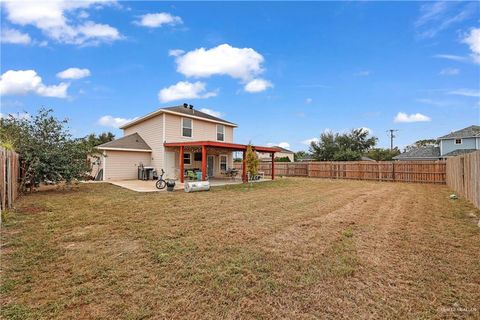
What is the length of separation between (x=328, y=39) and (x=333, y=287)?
15.8 meters

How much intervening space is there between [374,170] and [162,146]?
55.4 ft

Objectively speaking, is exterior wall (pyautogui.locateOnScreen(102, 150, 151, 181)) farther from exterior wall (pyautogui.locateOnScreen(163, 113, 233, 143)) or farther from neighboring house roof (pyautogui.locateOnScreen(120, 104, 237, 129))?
neighboring house roof (pyautogui.locateOnScreen(120, 104, 237, 129))

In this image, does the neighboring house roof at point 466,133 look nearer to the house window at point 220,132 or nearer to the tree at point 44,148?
the house window at point 220,132

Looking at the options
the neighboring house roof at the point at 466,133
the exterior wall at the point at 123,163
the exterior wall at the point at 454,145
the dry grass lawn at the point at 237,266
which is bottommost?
the dry grass lawn at the point at 237,266

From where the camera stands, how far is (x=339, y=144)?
3559 centimetres

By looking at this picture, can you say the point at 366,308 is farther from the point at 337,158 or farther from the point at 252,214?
the point at 337,158

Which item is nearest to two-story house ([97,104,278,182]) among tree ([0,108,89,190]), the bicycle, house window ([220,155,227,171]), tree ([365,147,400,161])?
house window ([220,155,227,171])

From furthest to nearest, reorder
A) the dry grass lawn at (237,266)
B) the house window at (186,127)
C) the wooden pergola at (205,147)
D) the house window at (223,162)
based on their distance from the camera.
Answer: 1. the house window at (223,162)
2. the house window at (186,127)
3. the wooden pergola at (205,147)
4. the dry grass lawn at (237,266)

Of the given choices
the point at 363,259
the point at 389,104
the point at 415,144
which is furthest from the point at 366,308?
the point at 415,144

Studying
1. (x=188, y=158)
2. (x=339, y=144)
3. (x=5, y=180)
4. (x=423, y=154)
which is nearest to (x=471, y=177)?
(x=5, y=180)

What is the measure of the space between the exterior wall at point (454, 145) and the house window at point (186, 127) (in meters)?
31.0

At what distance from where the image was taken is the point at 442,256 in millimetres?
4078

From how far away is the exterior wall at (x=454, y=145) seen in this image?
28.1m

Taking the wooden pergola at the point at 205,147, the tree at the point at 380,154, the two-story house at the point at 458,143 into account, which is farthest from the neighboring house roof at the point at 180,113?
the tree at the point at 380,154
